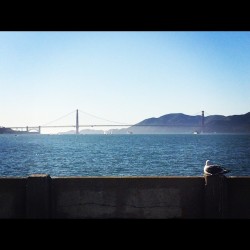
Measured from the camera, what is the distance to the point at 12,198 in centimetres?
479

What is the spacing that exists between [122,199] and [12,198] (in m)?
1.68

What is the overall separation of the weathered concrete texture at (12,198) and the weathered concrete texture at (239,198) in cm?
319

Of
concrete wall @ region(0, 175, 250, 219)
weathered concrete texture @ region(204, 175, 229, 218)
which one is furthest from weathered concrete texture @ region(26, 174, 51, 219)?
weathered concrete texture @ region(204, 175, 229, 218)

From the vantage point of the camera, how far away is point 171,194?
16.1ft

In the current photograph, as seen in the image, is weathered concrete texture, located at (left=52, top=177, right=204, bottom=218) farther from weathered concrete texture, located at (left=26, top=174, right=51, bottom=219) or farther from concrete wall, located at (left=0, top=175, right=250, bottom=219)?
weathered concrete texture, located at (left=26, top=174, right=51, bottom=219)

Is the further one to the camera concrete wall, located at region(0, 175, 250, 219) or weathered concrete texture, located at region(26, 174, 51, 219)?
concrete wall, located at region(0, 175, 250, 219)

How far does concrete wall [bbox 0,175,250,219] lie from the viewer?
4.79 meters

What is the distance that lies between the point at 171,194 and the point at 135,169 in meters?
30.6

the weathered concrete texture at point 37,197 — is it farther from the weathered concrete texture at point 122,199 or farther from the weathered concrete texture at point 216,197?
the weathered concrete texture at point 216,197

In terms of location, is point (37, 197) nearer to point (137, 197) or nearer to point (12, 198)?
point (12, 198)

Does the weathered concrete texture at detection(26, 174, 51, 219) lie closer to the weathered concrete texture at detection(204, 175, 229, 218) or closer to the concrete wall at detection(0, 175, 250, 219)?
the concrete wall at detection(0, 175, 250, 219)

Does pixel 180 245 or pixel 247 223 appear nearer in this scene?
pixel 180 245
